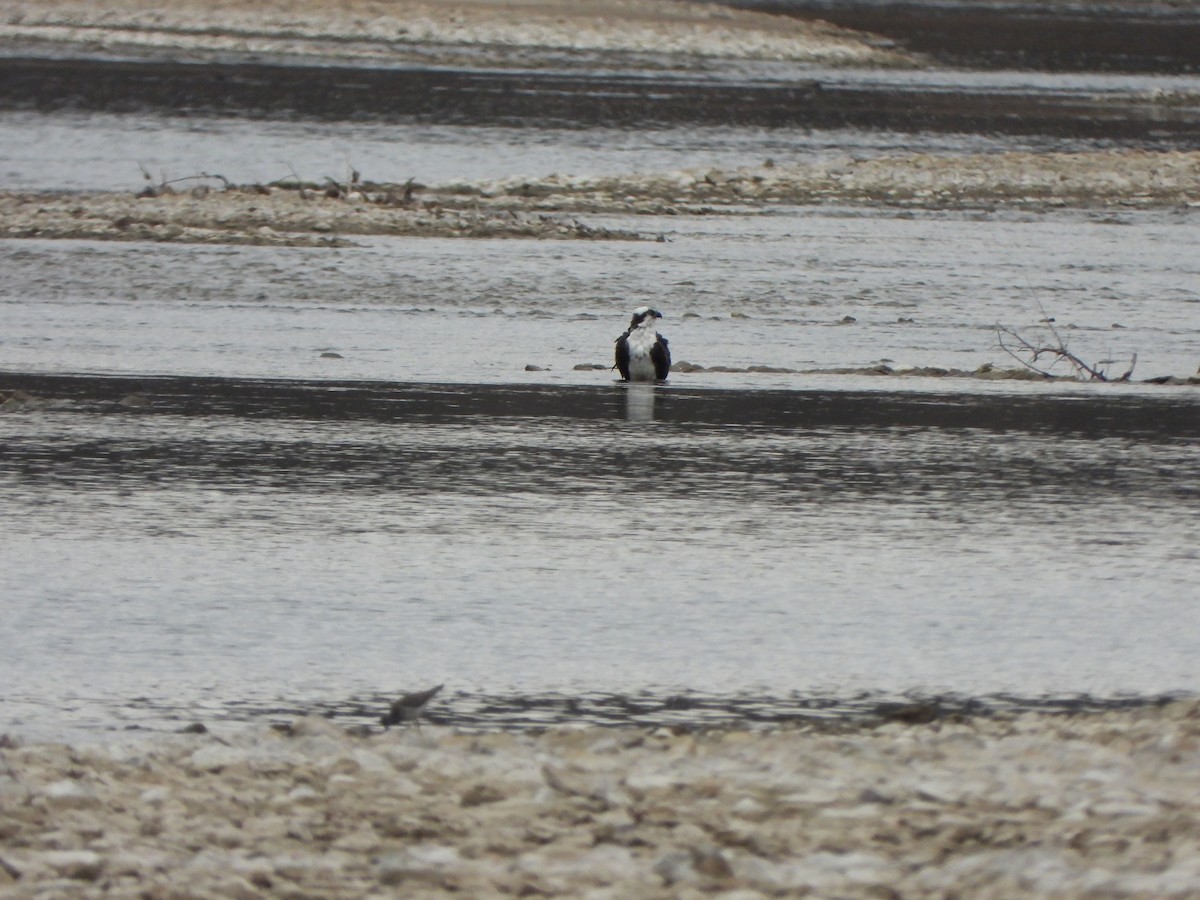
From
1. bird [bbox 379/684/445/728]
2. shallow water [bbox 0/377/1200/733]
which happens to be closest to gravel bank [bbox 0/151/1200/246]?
shallow water [bbox 0/377/1200/733]

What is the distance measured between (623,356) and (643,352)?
142mm

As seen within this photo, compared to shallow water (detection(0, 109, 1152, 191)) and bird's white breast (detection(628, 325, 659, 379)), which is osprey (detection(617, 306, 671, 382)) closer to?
bird's white breast (detection(628, 325, 659, 379))

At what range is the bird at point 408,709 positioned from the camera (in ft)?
17.9

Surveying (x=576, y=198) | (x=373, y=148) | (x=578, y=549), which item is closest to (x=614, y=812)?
(x=578, y=549)

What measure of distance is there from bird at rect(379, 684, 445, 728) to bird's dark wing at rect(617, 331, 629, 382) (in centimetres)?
563

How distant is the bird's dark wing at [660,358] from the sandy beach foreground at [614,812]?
19.2ft

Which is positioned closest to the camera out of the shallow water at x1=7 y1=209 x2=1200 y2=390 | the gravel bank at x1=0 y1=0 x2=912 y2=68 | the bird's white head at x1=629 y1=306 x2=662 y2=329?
the bird's white head at x1=629 y1=306 x2=662 y2=329

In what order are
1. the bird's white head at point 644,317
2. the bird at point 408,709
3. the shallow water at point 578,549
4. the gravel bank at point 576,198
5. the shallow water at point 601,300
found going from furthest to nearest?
the gravel bank at point 576,198
the shallow water at point 601,300
the bird's white head at point 644,317
the shallow water at point 578,549
the bird at point 408,709

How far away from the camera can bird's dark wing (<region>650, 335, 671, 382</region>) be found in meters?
11.1

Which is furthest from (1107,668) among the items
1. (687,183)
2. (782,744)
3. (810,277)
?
(687,183)

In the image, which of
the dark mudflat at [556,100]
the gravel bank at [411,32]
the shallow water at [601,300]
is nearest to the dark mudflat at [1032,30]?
the gravel bank at [411,32]

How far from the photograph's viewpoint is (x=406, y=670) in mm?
5930

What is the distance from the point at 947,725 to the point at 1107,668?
88 cm

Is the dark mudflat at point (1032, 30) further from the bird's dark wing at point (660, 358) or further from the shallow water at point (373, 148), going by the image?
the bird's dark wing at point (660, 358)
